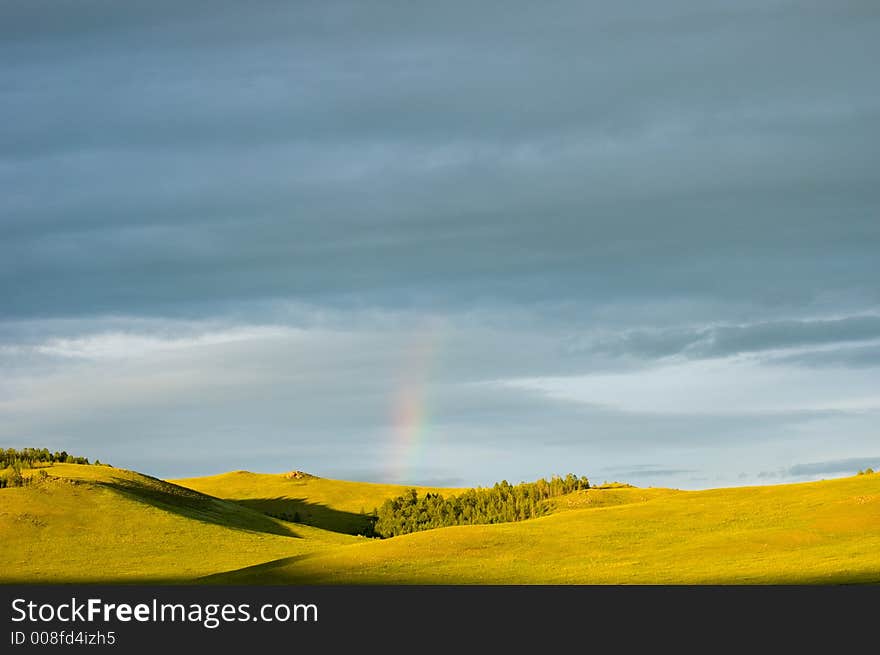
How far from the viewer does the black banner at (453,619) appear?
3094 centimetres

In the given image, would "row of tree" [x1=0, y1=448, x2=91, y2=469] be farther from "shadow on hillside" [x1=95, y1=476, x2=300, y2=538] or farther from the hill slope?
the hill slope

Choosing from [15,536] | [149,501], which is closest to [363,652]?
[15,536]

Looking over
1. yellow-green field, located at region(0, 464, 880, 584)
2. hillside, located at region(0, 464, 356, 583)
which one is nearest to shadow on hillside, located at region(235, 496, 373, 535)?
yellow-green field, located at region(0, 464, 880, 584)

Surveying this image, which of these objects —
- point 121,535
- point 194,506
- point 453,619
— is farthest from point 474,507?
point 453,619

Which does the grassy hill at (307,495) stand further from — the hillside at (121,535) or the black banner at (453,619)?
the black banner at (453,619)

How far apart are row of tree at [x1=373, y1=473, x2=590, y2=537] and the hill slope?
96.6 ft

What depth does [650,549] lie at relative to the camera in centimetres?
5809

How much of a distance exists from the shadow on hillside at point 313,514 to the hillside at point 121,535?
52.0ft

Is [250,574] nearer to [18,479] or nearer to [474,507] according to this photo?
[18,479]

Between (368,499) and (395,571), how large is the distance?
6684cm

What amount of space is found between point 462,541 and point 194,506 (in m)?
36.9

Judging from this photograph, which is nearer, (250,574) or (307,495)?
(250,574)

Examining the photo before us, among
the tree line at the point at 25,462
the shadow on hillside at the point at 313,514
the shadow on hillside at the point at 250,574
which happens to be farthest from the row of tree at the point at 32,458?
the shadow on hillside at the point at 250,574

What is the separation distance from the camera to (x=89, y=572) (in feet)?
223
